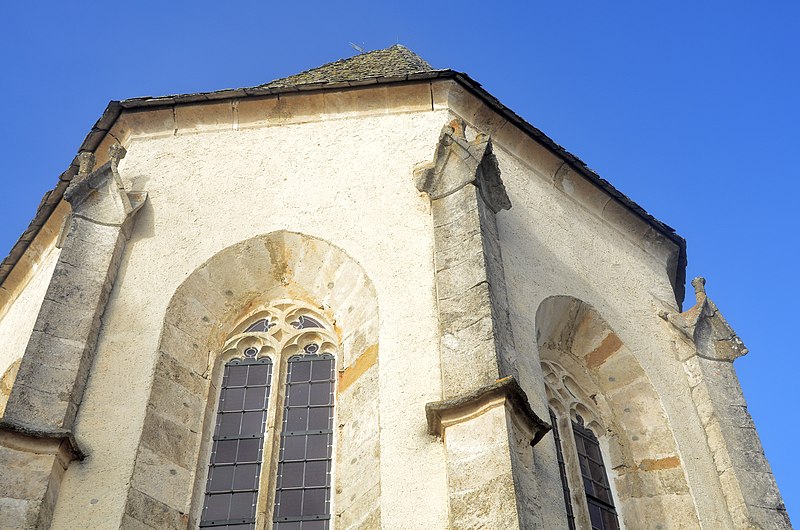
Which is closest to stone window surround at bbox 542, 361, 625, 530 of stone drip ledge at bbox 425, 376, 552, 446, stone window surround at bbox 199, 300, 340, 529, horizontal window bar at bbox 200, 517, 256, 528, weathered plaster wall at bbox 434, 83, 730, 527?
weathered plaster wall at bbox 434, 83, 730, 527

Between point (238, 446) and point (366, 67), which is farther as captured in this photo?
point (366, 67)

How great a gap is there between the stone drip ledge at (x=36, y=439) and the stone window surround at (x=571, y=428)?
15.6 ft

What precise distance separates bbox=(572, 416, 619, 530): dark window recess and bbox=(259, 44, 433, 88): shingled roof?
16.0 ft

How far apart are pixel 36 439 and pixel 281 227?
3.47 metres

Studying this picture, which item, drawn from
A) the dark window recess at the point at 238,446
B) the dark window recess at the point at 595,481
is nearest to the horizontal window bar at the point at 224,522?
the dark window recess at the point at 238,446

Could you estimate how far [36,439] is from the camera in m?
7.95

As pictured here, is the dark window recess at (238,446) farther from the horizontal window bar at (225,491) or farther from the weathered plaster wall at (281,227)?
the weathered plaster wall at (281,227)

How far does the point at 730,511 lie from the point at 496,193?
3.89 meters

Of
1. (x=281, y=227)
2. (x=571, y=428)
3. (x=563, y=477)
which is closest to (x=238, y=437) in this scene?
(x=281, y=227)

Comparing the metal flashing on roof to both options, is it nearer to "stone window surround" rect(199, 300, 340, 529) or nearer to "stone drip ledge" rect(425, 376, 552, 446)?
"stone window surround" rect(199, 300, 340, 529)

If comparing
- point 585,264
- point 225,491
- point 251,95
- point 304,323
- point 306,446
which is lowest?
point 225,491

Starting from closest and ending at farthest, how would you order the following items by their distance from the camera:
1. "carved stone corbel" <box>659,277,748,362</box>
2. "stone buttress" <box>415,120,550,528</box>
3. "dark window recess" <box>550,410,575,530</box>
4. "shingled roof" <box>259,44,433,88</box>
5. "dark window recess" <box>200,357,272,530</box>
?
"stone buttress" <box>415,120,550,528</box> < "dark window recess" <box>200,357,272,530</box> < "dark window recess" <box>550,410,575,530</box> < "carved stone corbel" <box>659,277,748,362</box> < "shingled roof" <box>259,44,433,88</box>

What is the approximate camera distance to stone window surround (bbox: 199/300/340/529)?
8.84 meters

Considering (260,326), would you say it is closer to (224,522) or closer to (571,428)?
(224,522)
